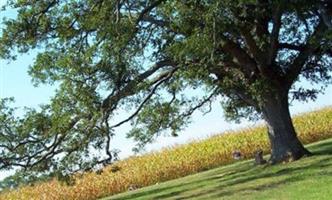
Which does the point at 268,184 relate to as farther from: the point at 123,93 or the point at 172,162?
the point at 172,162

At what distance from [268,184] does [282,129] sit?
548 cm

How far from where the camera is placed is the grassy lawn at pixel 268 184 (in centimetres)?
1587

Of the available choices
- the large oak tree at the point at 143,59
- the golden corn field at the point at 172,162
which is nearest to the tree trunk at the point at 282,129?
the large oak tree at the point at 143,59

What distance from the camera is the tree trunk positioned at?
77.1 feet

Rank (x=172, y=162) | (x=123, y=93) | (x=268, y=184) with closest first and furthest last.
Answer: (x=268, y=184), (x=123, y=93), (x=172, y=162)

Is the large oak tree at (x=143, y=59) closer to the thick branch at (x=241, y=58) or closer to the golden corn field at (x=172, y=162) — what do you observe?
the thick branch at (x=241, y=58)

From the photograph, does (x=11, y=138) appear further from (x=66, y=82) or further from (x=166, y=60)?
(x=166, y=60)

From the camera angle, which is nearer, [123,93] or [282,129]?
[123,93]

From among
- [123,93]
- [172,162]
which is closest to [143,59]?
[123,93]

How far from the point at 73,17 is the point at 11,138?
4.35 m

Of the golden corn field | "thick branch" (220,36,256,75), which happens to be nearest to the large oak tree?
"thick branch" (220,36,256,75)

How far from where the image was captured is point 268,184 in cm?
1845

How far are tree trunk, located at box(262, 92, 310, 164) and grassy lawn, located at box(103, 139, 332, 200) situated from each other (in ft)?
2.33

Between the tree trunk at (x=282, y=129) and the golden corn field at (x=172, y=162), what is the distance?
8.56 m
